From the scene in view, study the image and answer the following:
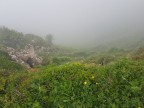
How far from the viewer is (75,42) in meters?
99.1

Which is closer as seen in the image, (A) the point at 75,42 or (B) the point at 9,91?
(B) the point at 9,91

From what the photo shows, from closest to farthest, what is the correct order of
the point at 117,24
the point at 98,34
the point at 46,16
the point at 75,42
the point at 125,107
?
1. the point at 125,107
2. the point at 75,42
3. the point at 98,34
4. the point at 117,24
5. the point at 46,16

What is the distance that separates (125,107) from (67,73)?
300 cm

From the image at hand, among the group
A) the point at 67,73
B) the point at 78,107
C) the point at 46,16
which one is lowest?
the point at 78,107

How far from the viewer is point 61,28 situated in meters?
128

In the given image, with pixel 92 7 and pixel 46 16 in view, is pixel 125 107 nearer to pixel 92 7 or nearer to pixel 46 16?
pixel 46 16

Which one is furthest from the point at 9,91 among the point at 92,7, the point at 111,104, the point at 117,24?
the point at 92,7

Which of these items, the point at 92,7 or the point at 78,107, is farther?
the point at 92,7

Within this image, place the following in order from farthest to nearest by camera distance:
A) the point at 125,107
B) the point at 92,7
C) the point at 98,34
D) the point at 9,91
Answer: the point at 92,7 → the point at 98,34 → the point at 9,91 → the point at 125,107

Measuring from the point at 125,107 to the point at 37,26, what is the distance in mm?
121764

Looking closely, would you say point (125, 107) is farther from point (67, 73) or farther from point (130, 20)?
point (130, 20)

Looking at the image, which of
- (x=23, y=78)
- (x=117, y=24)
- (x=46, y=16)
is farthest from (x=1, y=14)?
(x=23, y=78)

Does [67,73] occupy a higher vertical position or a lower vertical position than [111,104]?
higher

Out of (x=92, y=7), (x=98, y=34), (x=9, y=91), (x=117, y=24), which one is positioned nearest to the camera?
(x=9, y=91)
